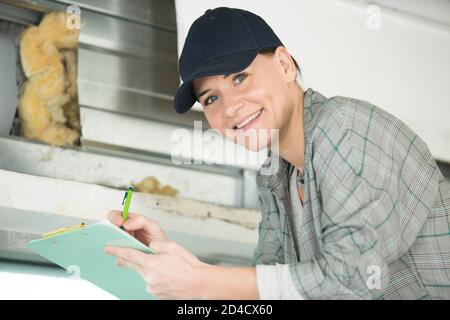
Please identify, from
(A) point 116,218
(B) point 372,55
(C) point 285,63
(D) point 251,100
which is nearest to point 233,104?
(D) point 251,100

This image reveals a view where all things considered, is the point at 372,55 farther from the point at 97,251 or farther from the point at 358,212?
the point at 97,251

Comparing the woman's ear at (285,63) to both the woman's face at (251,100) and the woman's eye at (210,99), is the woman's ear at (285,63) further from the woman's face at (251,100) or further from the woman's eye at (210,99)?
the woman's eye at (210,99)

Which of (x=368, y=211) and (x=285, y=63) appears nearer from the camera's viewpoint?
(x=368, y=211)

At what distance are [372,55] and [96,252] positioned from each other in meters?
1.25

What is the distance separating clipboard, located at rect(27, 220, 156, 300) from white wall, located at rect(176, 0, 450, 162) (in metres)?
0.87

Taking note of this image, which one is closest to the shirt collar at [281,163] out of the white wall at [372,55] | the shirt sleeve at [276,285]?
the shirt sleeve at [276,285]

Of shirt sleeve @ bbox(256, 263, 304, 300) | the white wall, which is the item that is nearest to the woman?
shirt sleeve @ bbox(256, 263, 304, 300)

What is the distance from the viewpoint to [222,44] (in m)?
1.30

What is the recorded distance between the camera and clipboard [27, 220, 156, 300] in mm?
1137

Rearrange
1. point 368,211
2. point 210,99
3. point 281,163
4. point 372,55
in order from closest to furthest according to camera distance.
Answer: point 368,211
point 210,99
point 281,163
point 372,55

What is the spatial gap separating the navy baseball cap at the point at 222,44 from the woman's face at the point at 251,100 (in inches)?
1.9

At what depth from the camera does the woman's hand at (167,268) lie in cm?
114

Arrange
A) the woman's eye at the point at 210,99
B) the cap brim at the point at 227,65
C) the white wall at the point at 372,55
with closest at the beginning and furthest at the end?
1. the cap brim at the point at 227,65
2. the woman's eye at the point at 210,99
3. the white wall at the point at 372,55

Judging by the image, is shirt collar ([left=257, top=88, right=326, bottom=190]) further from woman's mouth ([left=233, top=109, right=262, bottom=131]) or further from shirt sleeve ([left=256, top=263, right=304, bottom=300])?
shirt sleeve ([left=256, top=263, right=304, bottom=300])
